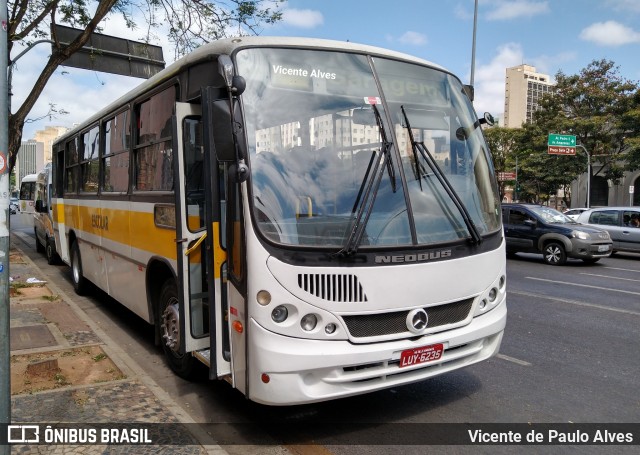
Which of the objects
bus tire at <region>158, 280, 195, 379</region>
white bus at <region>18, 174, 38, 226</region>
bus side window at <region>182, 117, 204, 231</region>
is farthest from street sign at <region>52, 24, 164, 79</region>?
white bus at <region>18, 174, 38, 226</region>

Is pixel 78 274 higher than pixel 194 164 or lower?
lower

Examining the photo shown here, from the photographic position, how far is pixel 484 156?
15.3 feet

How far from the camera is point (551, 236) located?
14773 millimetres

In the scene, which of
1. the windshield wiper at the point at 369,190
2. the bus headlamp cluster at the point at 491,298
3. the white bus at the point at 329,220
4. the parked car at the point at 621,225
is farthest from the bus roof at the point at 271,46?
the parked car at the point at 621,225

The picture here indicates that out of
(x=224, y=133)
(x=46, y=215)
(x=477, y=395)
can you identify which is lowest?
(x=477, y=395)

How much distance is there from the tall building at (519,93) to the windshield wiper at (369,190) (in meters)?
80.0

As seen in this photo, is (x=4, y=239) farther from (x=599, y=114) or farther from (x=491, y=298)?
(x=599, y=114)

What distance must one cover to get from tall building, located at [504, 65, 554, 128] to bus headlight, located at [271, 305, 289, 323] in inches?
3182

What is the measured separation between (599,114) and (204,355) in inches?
1580

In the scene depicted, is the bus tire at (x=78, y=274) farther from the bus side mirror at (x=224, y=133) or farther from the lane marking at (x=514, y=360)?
the lane marking at (x=514, y=360)

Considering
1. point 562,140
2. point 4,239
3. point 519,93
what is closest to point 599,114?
point 562,140

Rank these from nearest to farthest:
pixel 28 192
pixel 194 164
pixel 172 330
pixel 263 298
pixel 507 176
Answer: pixel 263 298 < pixel 194 164 < pixel 172 330 < pixel 28 192 < pixel 507 176

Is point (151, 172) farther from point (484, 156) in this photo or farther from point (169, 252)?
point (484, 156)

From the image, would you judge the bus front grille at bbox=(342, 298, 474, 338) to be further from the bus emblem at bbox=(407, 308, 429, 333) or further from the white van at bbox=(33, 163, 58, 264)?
the white van at bbox=(33, 163, 58, 264)
